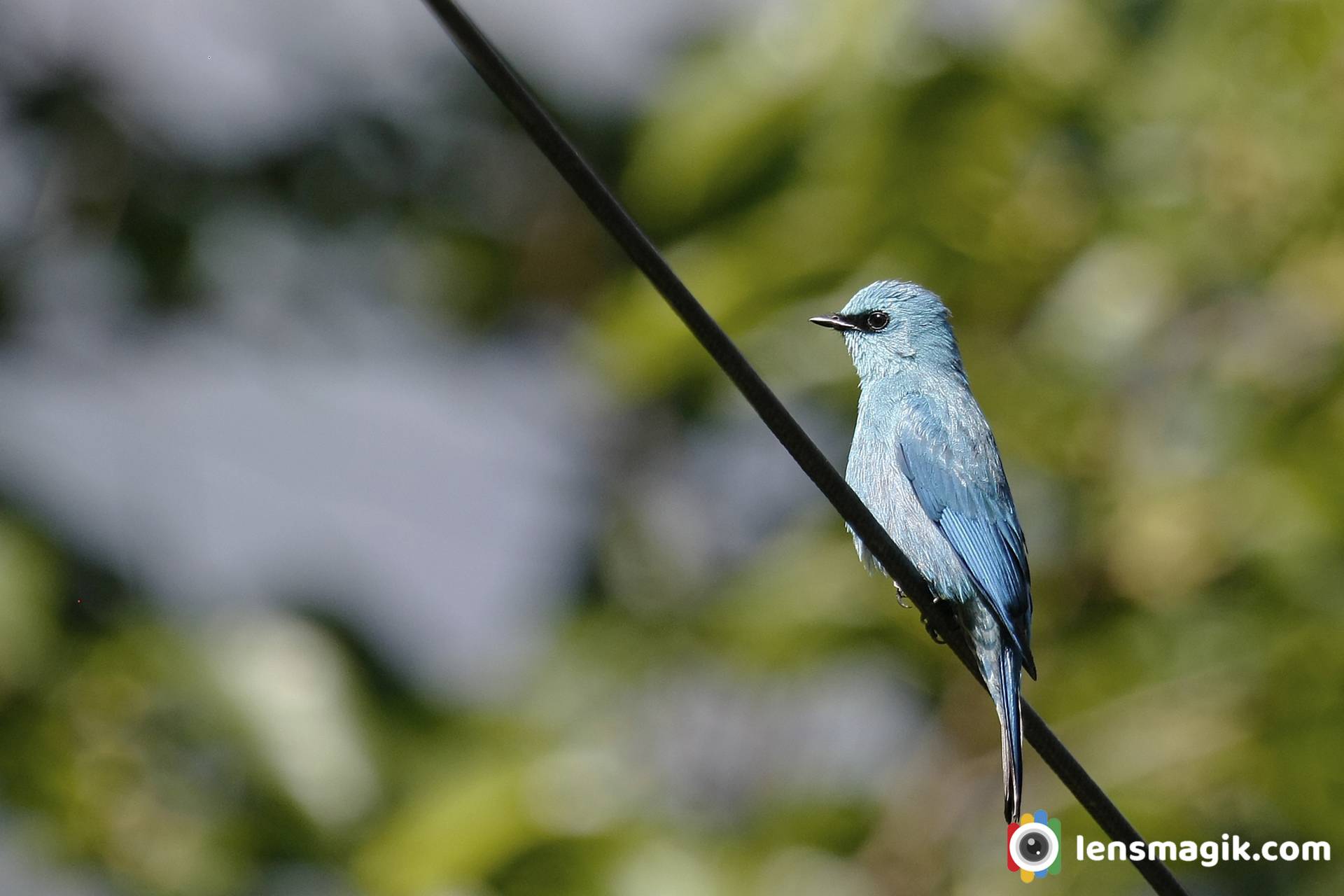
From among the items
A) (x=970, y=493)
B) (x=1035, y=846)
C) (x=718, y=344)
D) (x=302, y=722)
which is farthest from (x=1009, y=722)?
(x=302, y=722)

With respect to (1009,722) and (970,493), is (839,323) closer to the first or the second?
(970,493)

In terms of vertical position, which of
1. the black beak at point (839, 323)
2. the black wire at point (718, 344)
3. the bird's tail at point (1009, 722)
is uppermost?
the black beak at point (839, 323)

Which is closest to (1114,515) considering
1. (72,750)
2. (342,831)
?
(342,831)

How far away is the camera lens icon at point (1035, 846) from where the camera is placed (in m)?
4.15

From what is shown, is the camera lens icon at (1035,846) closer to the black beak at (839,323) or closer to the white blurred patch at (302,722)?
the black beak at (839,323)

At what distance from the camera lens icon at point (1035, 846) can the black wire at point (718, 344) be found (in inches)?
68.2

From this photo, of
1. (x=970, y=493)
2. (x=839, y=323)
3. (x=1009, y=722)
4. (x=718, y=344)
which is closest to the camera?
(x=718, y=344)

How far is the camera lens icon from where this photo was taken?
4.15m

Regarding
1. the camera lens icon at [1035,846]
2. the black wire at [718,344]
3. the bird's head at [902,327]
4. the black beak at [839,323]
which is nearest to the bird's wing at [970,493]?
the bird's head at [902,327]

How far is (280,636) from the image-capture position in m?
5.77

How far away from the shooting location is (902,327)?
404 cm

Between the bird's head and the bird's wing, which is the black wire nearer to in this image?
the bird's wing

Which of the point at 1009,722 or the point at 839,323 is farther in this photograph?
the point at 839,323

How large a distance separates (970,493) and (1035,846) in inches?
58.2
